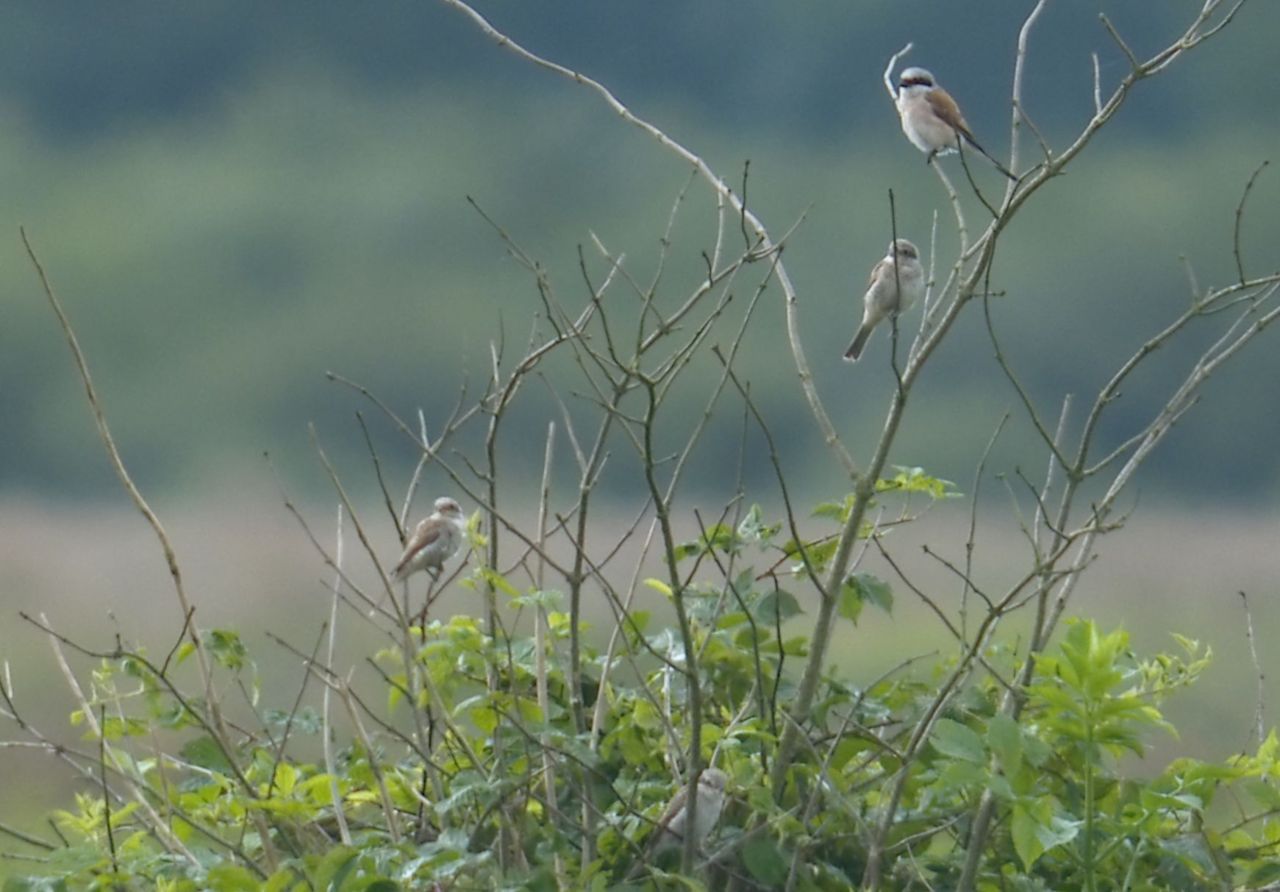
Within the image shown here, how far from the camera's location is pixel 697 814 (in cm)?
201

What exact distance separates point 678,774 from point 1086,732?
1.84ft

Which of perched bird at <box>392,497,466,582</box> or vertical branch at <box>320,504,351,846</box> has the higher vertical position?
perched bird at <box>392,497,466,582</box>

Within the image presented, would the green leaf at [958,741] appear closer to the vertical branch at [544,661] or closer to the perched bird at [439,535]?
the vertical branch at [544,661]

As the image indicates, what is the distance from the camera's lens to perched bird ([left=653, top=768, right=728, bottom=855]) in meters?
1.94

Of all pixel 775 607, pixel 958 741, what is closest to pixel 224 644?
pixel 775 607

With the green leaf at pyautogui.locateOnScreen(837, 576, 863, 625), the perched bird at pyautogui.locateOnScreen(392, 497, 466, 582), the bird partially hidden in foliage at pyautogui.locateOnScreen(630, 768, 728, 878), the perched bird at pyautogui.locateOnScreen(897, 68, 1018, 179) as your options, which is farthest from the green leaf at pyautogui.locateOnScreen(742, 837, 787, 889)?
the perched bird at pyautogui.locateOnScreen(392, 497, 466, 582)

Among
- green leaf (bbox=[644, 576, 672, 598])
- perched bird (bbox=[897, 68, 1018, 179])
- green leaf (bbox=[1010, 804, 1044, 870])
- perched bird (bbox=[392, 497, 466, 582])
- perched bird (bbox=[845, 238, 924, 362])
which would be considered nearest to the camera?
green leaf (bbox=[1010, 804, 1044, 870])

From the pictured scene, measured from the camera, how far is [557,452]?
107 inches

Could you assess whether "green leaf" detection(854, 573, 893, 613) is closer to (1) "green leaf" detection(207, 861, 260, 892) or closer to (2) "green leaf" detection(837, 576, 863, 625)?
(2) "green leaf" detection(837, 576, 863, 625)

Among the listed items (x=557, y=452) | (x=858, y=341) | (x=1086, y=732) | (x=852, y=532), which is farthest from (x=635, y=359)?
(x=858, y=341)

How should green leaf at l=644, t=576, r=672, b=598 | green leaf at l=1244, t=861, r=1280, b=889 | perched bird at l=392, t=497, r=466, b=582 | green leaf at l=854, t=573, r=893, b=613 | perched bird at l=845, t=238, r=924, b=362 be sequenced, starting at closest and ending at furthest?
green leaf at l=1244, t=861, r=1280, b=889 → green leaf at l=854, t=573, r=893, b=613 → green leaf at l=644, t=576, r=672, b=598 → perched bird at l=845, t=238, r=924, b=362 → perched bird at l=392, t=497, r=466, b=582

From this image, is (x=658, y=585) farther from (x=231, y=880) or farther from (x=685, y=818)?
(x=231, y=880)

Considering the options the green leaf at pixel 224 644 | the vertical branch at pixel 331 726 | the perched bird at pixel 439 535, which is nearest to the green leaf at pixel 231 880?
the vertical branch at pixel 331 726

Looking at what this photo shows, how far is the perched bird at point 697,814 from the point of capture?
1.94 m
